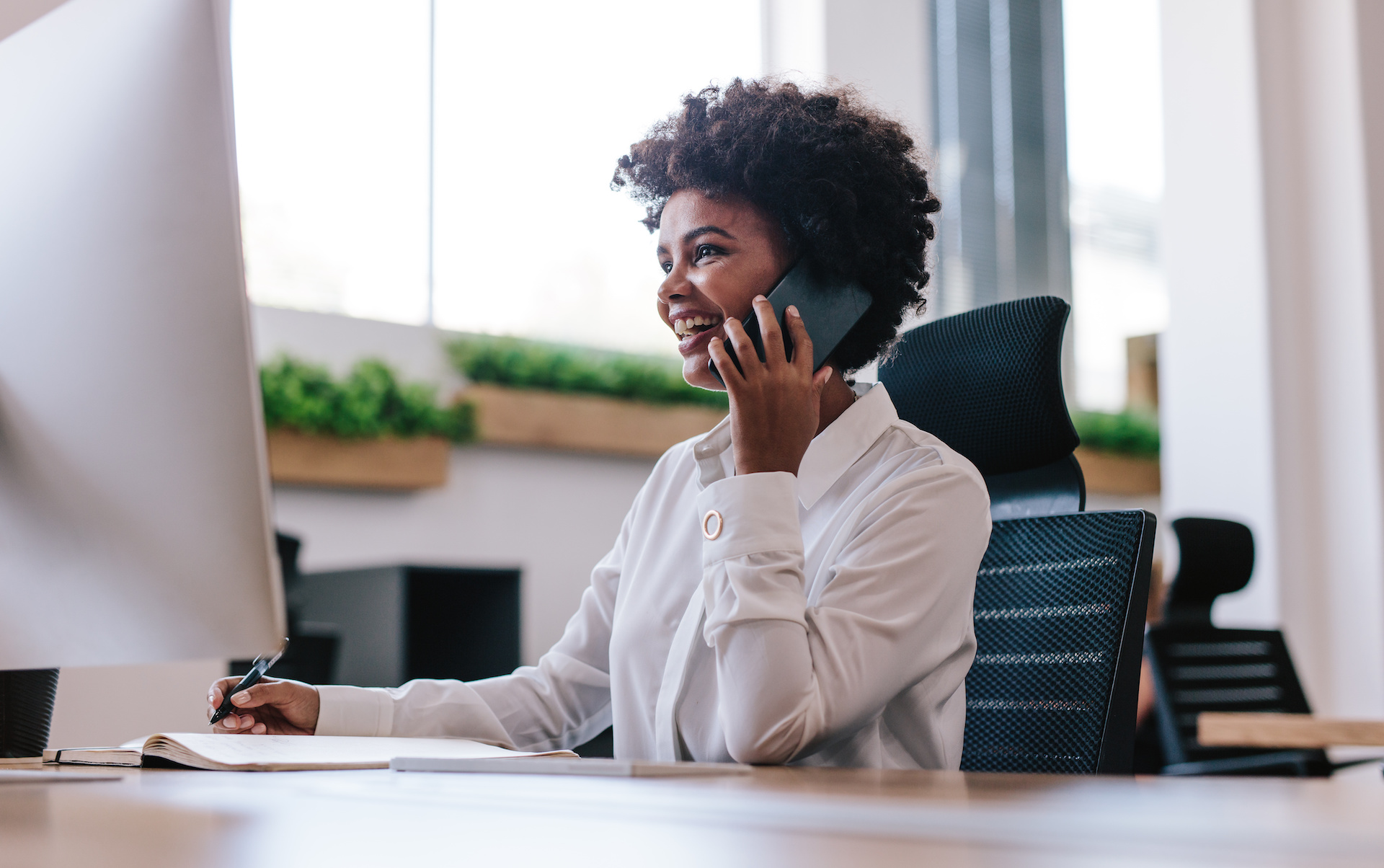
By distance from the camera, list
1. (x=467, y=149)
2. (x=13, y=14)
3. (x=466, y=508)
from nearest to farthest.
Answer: (x=13, y=14) < (x=466, y=508) < (x=467, y=149)

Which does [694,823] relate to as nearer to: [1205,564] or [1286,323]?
[1205,564]

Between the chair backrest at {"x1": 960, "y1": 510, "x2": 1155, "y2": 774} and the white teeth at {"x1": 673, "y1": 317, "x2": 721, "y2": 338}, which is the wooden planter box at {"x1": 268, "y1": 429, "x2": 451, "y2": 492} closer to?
the white teeth at {"x1": 673, "y1": 317, "x2": 721, "y2": 338}

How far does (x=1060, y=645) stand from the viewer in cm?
128

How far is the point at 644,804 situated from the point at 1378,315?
13.3 feet

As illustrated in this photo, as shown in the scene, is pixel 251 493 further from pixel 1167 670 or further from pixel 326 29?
pixel 326 29

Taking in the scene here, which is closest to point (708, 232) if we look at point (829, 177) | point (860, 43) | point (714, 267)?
point (714, 267)

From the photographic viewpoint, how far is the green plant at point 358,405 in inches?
110

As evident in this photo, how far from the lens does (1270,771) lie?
297 cm

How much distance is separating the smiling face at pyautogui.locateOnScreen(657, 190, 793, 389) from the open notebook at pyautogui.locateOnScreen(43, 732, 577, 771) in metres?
0.54

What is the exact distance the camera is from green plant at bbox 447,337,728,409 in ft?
10.4

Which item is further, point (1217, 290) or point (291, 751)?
point (1217, 290)

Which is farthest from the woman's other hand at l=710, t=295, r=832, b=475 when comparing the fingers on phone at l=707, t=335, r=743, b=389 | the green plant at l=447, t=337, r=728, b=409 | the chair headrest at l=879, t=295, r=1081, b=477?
the green plant at l=447, t=337, r=728, b=409

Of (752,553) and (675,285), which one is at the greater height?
(675,285)

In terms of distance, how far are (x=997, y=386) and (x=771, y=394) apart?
12.8 inches
